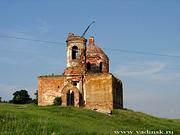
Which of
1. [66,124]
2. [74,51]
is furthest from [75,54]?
[66,124]

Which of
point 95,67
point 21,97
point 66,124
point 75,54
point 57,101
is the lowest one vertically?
point 66,124

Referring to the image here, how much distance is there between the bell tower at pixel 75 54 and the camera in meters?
44.6

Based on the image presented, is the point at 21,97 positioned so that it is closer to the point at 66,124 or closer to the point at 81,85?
the point at 81,85

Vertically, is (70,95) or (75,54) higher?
(75,54)

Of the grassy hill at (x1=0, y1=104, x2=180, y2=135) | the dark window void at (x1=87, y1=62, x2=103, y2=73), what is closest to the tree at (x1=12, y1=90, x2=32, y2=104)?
the dark window void at (x1=87, y1=62, x2=103, y2=73)

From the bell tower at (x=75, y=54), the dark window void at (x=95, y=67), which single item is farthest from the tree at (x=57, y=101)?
the dark window void at (x=95, y=67)

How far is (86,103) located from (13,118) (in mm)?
17243

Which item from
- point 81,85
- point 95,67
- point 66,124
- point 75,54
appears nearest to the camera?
point 66,124

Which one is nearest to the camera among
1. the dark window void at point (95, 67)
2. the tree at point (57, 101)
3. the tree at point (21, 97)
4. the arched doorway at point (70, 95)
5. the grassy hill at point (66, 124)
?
the grassy hill at point (66, 124)

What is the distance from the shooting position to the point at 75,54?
4566cm

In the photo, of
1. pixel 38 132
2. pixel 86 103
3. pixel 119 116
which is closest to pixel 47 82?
pixel 86 103

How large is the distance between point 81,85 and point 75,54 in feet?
12.3

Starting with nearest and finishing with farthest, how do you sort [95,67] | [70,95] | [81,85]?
[70,95], [81,85], [95,67]

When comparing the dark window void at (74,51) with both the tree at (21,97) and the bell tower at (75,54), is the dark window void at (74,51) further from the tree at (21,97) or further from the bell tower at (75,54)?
the tree at (21,97)
